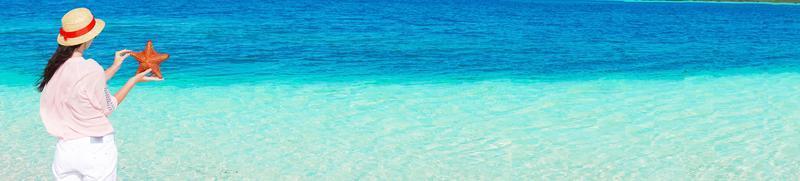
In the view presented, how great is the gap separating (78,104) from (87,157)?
0.23 m

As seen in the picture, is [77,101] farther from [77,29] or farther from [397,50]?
[397,50]

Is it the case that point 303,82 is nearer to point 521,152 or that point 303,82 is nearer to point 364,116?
point 364,116

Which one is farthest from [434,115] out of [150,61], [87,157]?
[87,157]

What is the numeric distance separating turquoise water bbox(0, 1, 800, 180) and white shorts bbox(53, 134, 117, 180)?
3224 mm

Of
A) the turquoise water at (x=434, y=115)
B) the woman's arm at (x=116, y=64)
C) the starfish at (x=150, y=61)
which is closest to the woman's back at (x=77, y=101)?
the woman's arm at (x=116, y=64)

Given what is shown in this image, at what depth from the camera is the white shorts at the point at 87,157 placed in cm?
350

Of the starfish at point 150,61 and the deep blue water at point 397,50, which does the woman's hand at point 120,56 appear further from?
the deep blue water at point 397,50

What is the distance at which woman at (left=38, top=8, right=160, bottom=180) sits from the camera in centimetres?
339

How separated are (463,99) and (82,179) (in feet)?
25.2

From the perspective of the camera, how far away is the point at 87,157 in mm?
3514

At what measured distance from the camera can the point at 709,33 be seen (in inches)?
1158

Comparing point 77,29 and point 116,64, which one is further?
point 116,64

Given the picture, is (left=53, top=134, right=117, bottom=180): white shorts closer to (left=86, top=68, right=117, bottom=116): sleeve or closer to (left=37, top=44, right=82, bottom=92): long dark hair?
(left=86, top=68, right=117, bottom=116): sleeve

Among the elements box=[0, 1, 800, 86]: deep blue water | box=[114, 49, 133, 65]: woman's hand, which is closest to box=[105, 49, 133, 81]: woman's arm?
box=[114, 49, 133, 65]: woman's hand
